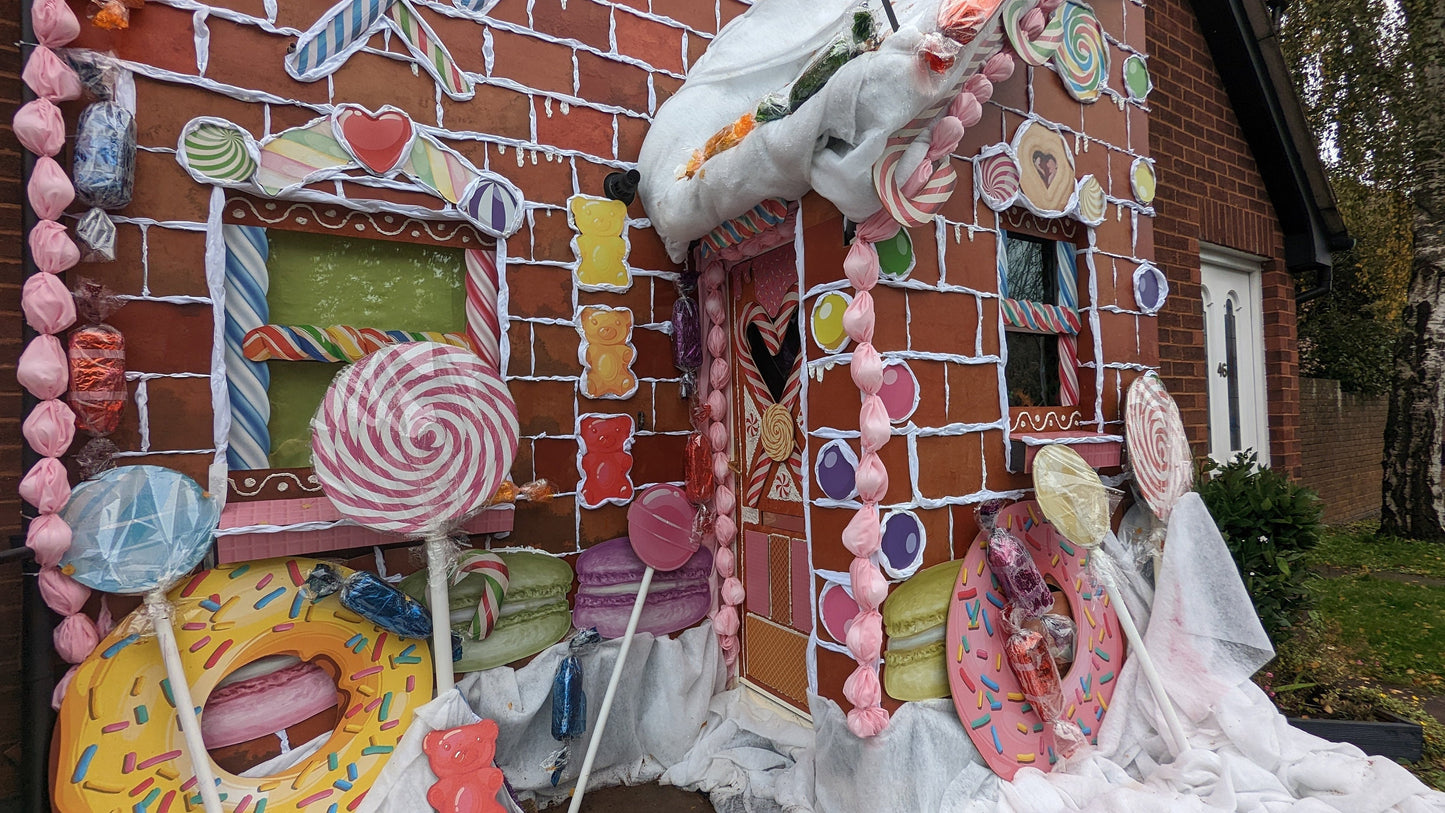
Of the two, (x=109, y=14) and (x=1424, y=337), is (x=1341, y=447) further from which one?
(x=109, y=14)

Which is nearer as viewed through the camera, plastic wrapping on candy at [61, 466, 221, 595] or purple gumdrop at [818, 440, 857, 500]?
plastic wrapping on candy at [61, 466, 221, 595]

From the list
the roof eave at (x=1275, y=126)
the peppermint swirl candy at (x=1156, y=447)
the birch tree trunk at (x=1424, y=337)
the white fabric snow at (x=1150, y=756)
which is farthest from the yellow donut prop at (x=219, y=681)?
the birch tree trunk at (x=1424, y=337)

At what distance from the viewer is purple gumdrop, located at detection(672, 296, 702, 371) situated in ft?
10.7

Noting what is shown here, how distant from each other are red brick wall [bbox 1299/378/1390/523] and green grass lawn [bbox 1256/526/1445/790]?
2067 mm

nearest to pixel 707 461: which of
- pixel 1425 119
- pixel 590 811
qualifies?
pixel 590 811

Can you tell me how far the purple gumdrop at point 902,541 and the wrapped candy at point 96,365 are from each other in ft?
8.55

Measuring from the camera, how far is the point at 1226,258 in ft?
16.6

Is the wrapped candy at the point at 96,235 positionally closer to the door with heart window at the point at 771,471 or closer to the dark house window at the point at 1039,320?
the door with heart window at the point at 771,471

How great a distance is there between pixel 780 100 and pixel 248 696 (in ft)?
9.17

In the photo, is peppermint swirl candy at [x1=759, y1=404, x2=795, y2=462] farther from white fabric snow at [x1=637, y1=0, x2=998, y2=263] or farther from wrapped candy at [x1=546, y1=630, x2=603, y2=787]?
wrapped candy at [x1=546, y1=630, x2=603, y2=787]

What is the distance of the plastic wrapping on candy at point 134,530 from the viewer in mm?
2139

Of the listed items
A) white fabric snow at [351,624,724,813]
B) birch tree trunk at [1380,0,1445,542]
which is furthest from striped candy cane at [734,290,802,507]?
birch tree trunk at [1380,0,1445,542]

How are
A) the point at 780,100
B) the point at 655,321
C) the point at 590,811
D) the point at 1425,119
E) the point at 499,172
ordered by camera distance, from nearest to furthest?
the point at 780,100 → the point at 590,811 → the point at 499,172 → the point at 655,321 → the point at 1425,119

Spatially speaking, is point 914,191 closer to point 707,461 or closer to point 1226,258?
point 707,461
